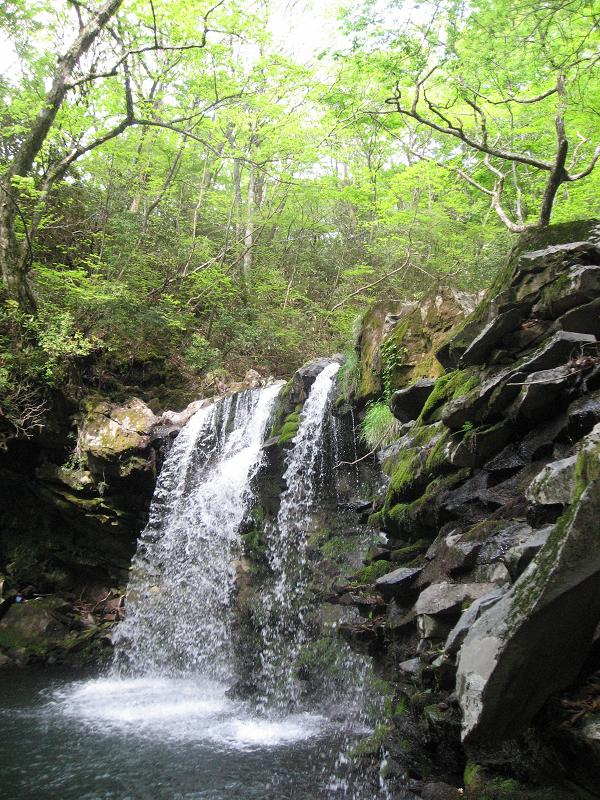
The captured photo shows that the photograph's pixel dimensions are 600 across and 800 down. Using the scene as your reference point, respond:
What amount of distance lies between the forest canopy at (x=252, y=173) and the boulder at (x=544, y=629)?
256 inches

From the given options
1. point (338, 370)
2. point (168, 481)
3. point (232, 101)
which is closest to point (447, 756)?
point (338, 370)

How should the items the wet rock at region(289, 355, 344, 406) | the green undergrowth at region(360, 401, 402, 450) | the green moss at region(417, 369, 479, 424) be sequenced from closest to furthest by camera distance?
the green moss at region(417, 369, 479, 424) < the green undergrowth at region(360, 401, 402, 450) < the wet rock at region(289, 355, 344, 406)

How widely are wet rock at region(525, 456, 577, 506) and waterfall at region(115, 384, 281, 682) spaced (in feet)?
23.8

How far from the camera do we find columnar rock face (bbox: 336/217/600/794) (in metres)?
2.55

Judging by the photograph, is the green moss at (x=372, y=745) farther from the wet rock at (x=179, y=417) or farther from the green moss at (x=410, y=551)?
the wet rock at (x=179, y=417)

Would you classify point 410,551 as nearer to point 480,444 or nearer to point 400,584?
point 400,584

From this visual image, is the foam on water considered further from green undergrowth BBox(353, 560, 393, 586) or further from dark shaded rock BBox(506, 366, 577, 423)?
dark shaded rock BBox(506, 366, 577, 423)

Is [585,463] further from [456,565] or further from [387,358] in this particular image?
[387,358]

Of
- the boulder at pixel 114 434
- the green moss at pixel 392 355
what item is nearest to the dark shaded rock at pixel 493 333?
the green moss at pixel 392 355

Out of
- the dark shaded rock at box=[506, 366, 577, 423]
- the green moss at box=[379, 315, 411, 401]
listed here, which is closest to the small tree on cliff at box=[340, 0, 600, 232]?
the green moss at box=[379, 315, 411, 401]

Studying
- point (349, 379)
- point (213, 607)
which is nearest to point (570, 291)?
point (349, 379)

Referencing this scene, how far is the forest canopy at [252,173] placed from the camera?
25.9ft

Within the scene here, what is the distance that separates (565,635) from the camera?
2533mm

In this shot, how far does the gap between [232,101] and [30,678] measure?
1383 cm
